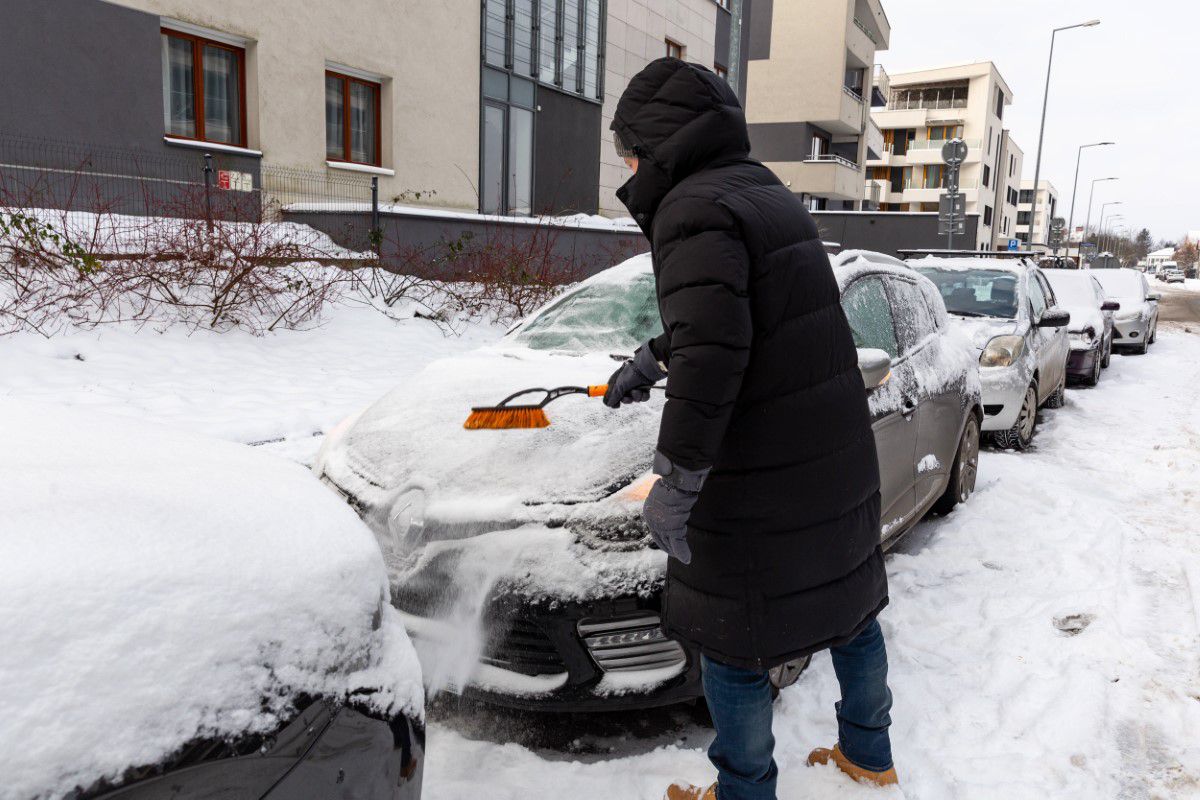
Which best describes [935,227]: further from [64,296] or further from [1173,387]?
[64,296]

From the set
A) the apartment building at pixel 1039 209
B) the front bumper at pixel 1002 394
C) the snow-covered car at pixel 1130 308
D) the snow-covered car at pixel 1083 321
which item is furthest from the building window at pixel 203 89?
the apartment building at pixel 1039 209

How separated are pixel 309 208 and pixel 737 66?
1752 cm

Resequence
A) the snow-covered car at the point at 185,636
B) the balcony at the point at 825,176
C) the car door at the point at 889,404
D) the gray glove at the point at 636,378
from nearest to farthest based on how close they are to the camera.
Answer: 1. the snow-covered car at the point at 185,636
2. the gray glove at the point at 636,378
3. the car door at the point at 889,404
4. the balcony at the point at 825,176

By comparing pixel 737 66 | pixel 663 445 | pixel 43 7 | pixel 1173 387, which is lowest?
pixel 1173 387

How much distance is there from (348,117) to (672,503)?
14953 millimetres

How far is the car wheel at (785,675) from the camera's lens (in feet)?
9.66

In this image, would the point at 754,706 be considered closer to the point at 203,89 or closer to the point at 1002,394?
the point at 1002,394

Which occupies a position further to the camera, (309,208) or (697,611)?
(309,208)

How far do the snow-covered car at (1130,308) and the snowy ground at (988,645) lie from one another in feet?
28.3

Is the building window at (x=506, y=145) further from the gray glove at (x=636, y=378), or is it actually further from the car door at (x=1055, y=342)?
the gray glove at (x=636, y=378)

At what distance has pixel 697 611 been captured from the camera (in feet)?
7.03

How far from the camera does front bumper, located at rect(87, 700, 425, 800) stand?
122 cm

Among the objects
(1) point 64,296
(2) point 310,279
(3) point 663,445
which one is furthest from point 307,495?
(2) point 310,279

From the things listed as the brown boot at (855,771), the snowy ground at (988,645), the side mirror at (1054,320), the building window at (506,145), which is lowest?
the snowy ground at (988,645)
